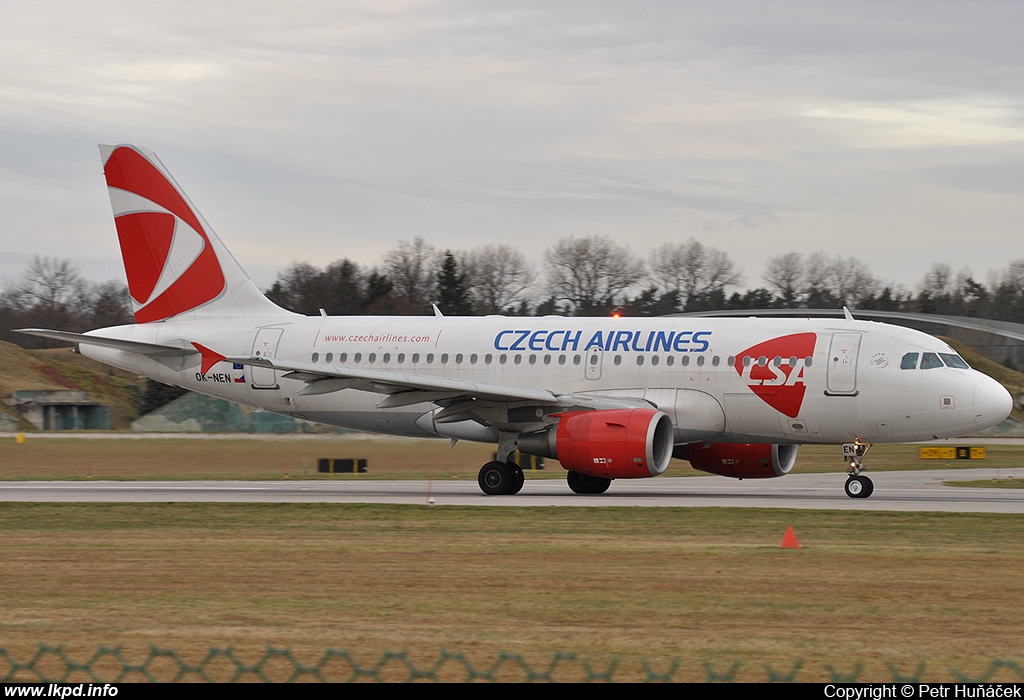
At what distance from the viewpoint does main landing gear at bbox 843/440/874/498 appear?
1021 inches

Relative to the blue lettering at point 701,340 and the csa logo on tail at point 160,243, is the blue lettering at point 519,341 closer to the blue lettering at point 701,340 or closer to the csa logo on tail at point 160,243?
the blue lettering at point 701,340

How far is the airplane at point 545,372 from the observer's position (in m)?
25.5

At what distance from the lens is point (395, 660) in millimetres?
9422

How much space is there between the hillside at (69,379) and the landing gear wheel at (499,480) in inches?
1982

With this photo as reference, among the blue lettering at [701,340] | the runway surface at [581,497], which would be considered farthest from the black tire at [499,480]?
the blue lettering at [701,340]

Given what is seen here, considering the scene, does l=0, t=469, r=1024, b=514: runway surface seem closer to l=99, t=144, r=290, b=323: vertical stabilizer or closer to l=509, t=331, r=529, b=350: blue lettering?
l=509, t=331, r=529, b=350: blue lettering

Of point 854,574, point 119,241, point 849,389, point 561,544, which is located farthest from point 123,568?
point 119,241

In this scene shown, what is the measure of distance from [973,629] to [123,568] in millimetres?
9456

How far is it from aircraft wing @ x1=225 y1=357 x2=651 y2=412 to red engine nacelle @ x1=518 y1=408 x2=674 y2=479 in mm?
718

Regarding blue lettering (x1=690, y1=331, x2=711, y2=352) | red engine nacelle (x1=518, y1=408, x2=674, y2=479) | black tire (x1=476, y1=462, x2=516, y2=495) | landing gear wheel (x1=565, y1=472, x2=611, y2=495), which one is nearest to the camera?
red engine nacelle (x1=518, y1=408, x2=674, y2=479)

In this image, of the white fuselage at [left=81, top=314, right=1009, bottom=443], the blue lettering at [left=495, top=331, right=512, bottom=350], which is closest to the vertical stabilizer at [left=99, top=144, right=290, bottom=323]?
the white fuselage at [left=81, top=314, right=1009, bottom=443]

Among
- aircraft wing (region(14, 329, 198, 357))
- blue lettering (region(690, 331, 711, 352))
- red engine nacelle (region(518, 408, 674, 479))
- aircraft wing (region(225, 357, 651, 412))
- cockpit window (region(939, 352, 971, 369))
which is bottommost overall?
red engine nacelle (region(518, 408, 674, 479))
